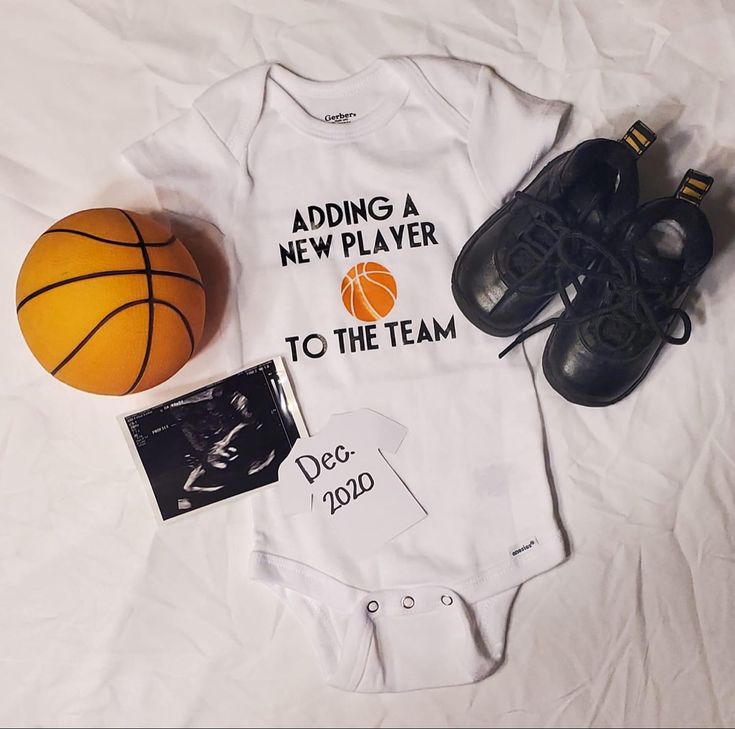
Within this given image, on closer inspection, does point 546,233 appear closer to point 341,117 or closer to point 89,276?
point 341,117

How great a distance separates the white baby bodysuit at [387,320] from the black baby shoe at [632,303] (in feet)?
0.24

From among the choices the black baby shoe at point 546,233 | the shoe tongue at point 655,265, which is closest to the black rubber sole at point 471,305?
the black baby shoe at point 546,233

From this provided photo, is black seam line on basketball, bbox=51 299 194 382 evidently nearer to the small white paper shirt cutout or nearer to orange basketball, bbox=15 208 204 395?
orange basketball, bbox=15 208 204 395


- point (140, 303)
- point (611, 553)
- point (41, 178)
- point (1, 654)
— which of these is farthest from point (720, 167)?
point (1, 654)

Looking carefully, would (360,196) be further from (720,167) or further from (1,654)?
(1,654)

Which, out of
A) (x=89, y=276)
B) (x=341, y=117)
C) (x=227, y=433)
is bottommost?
(x=227, y=433)

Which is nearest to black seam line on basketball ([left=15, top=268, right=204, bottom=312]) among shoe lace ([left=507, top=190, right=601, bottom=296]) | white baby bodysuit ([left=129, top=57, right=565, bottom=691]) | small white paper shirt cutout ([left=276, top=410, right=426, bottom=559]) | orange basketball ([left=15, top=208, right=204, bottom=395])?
orange basketball ([left=15, top=208, right=204, bottom=395])

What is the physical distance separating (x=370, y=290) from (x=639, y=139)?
42cm

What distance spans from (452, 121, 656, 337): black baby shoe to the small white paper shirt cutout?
22 centimetres

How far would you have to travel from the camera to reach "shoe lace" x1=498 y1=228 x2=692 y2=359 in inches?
34.5

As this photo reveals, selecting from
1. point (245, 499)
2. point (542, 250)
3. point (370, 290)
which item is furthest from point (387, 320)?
point (245, 499)

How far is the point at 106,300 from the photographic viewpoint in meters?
0.79

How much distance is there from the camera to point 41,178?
996 millimetres

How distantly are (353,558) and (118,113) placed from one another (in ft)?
2.47
